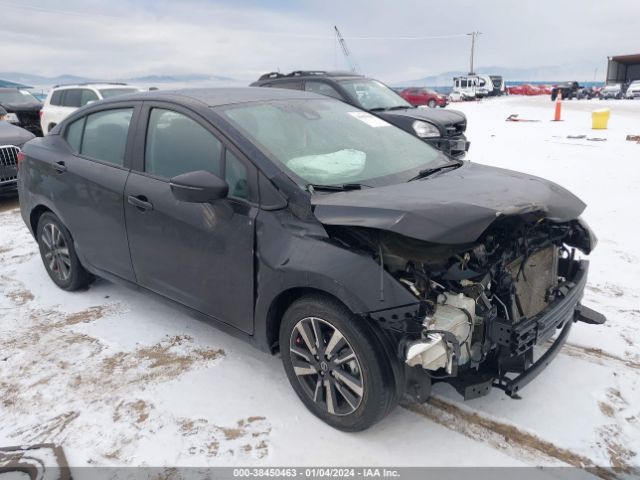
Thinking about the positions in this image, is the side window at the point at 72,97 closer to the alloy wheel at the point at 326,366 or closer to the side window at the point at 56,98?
the side window at the point at 56,98

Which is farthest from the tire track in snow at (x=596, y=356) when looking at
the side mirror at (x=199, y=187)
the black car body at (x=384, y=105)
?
the black car body at (x=384, y=105)

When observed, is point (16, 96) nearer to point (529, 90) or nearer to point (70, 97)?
point (70, 97)

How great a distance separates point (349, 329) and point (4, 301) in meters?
3.52

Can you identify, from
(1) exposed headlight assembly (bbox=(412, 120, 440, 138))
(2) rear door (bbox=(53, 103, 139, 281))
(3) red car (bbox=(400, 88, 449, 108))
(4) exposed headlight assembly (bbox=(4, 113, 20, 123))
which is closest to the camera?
(2) rear door (bbox=(53, 103, 139, 281))

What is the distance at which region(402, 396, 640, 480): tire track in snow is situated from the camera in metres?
2.44

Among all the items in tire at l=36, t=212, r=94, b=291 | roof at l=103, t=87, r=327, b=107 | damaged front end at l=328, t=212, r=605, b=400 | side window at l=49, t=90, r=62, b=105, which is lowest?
tire at l=36, t=212, r=94, b=291

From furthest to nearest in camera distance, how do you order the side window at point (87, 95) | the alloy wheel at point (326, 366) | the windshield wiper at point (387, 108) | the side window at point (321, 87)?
the side window at point (87, 95)
the windshield wiper at point (387, 108)
the side window at point (321, 87)
the alloy wheel at point (326, 366)

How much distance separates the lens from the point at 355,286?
2.38 m

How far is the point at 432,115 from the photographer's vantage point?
29.4 feet

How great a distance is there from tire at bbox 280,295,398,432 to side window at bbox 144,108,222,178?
1042mm

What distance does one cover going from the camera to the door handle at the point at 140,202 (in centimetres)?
336

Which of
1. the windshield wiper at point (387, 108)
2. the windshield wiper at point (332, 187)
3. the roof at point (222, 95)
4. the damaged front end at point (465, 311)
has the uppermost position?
the roof at point (222, 95)

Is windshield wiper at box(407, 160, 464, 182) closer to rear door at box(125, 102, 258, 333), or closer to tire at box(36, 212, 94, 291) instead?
rear door at box(125, 102, 258, 333)

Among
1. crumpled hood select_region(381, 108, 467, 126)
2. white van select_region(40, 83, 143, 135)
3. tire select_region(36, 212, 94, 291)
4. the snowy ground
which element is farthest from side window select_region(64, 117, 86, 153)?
white van select_region(40, 83, 143, 135)
